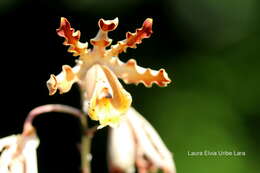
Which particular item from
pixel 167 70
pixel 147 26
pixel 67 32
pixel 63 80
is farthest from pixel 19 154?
pixel 167 70

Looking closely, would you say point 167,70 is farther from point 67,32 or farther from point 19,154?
point 67,32

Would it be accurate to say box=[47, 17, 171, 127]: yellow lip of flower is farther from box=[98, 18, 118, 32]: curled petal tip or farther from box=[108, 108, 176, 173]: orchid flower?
box=[108, 108, 176, 173]: orchid flower

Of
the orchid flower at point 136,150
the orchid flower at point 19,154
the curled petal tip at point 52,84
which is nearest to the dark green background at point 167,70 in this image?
the orchid flower at point 136,150

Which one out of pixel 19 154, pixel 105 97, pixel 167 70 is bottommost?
pixel 19 154

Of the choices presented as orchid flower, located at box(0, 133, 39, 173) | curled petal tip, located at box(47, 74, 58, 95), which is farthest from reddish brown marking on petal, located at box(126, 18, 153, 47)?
orchid flower, located at box(0, 133, 39, 173)

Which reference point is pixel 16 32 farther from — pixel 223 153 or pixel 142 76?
pixel 142 76

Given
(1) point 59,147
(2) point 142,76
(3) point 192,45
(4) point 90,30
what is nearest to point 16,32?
(4) point 90,30
